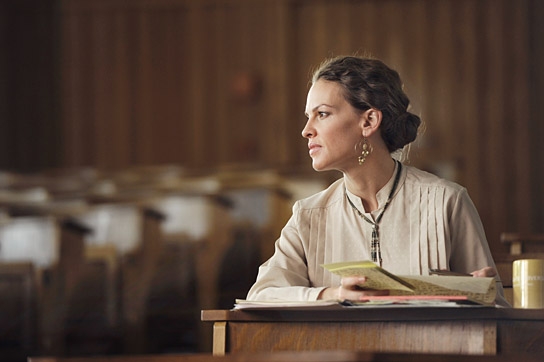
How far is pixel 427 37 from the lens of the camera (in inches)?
210

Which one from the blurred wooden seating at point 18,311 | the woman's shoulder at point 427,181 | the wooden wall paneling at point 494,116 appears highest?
the wooden wall paneling at point 494,116

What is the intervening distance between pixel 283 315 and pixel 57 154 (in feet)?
16.0

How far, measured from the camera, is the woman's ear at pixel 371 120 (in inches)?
57.9

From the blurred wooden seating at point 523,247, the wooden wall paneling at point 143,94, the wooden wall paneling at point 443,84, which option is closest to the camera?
the blurred wooden seating at point 523,247

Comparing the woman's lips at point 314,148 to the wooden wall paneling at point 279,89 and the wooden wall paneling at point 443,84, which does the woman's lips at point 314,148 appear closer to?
the wooden wall paneling at point 443,84

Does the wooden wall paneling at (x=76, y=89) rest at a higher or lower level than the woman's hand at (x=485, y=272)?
higher

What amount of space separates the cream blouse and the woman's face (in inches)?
3.1

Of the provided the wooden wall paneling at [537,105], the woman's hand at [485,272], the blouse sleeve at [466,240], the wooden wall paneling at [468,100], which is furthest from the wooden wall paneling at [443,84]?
the woman's hand at [485,272]

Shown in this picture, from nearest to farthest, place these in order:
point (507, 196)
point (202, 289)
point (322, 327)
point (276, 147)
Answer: point (322, 327), point (202, 289), point (507, 196), point (276, 147)

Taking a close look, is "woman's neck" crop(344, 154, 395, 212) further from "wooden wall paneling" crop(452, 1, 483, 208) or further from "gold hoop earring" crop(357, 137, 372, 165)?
"wooden wall paneling" crop(452, 1, 483, 208)

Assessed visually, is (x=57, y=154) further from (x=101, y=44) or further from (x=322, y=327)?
(x=322, y=327)

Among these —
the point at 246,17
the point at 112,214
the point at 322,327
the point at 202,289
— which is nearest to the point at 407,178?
the point at 322,327

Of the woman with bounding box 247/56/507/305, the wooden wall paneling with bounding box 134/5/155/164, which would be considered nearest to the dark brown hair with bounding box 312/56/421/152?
the woman with bounding box 247/56/507/305

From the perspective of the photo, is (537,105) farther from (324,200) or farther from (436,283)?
(436,283)
